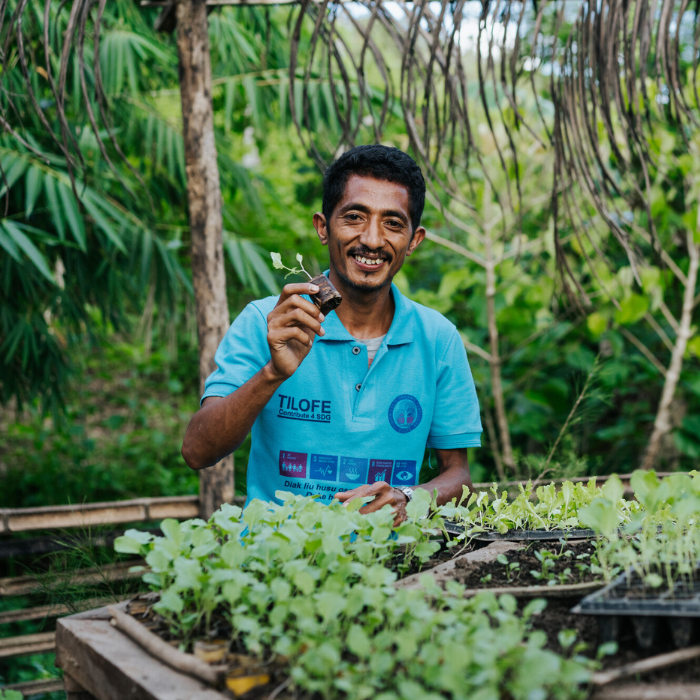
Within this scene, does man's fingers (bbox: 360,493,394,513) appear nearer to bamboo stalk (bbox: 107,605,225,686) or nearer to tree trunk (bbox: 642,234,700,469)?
bamboo stalk (bbox: 107,605,225,686)

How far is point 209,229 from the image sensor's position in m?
2.47

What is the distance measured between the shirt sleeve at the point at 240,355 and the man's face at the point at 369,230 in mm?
298

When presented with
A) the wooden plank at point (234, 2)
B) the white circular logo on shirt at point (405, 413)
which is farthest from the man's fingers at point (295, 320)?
the wooden plank at point (234, 2)

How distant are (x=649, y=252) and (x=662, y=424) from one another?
4.79ft

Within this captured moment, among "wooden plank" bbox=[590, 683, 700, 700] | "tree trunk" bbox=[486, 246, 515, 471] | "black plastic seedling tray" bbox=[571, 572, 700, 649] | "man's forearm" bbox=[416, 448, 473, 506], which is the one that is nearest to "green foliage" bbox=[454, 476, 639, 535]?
"man's forearm" bbox=[416, 448, 473, 506]

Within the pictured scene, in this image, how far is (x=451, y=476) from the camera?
6.47 ft

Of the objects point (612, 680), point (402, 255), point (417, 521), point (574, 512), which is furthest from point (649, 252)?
point (612, 680)

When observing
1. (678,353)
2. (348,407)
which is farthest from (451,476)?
(678,353)

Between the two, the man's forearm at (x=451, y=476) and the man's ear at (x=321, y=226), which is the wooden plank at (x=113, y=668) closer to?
the man's forearm at (x=451, y=476)

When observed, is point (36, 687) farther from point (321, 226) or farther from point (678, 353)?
point (678, 353)

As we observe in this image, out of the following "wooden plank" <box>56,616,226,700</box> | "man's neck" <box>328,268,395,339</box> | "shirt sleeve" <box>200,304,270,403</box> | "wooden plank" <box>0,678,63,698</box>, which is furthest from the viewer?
"wooden plank" <box>0,678,63,698</box>

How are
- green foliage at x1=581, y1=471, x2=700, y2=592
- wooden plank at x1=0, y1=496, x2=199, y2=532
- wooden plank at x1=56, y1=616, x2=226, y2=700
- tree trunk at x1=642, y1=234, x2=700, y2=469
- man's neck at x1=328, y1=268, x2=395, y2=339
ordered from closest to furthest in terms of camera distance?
wooden plank at x1=56, y1=616, x2=226, y2=700
green foliage at x1=581, y1=471, x2=700, y2=592
man's neck at x1=328, y1=268, x2=395, y2=339
wooden plank at x1=0, y1=496, x2=199, y2=532
tree trunk at x1=642, y1=234, x2=700, y2=469

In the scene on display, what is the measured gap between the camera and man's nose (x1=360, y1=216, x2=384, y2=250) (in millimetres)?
1896

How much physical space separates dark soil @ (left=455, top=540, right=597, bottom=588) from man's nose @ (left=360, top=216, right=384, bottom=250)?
0.92 metres
